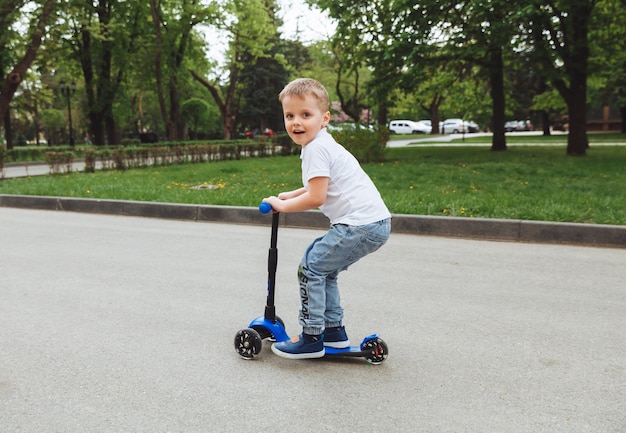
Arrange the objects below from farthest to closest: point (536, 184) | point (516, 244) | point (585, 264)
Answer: point (536, 184), point (516, 244), point (585, 264)

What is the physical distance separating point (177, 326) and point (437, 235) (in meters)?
4.31

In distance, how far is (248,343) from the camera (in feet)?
10.7

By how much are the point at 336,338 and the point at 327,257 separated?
21.6 inches

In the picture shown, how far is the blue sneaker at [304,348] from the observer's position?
3.19m

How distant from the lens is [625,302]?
14.4ft

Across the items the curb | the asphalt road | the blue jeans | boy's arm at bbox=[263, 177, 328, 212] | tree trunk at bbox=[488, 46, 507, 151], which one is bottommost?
the asphalt road

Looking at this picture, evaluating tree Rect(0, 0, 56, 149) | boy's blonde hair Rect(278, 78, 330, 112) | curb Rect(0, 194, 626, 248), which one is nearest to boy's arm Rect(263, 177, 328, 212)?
boy's blonde hair Rect(278, 78, 330, 112)

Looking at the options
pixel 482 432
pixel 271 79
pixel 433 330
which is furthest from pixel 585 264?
pixel 271 79

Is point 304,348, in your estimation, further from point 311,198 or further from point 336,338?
point 311,198

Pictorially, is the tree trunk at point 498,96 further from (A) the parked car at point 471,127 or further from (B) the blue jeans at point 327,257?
(A) the parked car at point 471,127

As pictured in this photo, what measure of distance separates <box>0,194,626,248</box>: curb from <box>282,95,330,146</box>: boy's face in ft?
15.1

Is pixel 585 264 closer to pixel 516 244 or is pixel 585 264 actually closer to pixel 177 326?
pixel 516 244

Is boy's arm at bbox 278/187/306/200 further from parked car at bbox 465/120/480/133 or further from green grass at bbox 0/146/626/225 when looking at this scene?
parked car at bbox 465/120/480/133

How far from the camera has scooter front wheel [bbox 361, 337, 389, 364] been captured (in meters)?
3.20
